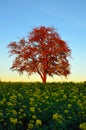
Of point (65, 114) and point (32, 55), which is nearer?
point (65, 114)

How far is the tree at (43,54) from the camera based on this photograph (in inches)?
2579

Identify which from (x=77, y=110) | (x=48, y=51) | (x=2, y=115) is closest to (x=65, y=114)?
(x=77, y=110)

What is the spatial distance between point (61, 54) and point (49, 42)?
2897 mm

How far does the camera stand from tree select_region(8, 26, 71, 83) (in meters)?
65.5

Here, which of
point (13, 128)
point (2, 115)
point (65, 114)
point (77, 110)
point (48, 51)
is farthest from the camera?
point (48, 51)

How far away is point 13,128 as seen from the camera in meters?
9.38

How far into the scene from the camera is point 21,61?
218ft

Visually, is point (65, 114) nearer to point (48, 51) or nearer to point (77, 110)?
point (77, 110)

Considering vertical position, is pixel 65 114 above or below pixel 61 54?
below

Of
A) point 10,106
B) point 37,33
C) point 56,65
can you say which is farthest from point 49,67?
point 10,106

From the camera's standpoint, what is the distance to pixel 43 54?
6538 cm

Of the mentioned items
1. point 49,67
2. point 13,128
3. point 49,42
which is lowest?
point 13,128

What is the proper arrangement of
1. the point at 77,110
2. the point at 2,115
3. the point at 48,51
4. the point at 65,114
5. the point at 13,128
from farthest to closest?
the point at 48,51 → the point at 77,110 → the point at 65,114 → the point at 2,115 → the point at 13,128

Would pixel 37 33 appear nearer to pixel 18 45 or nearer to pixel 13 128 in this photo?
pixel 18 45
